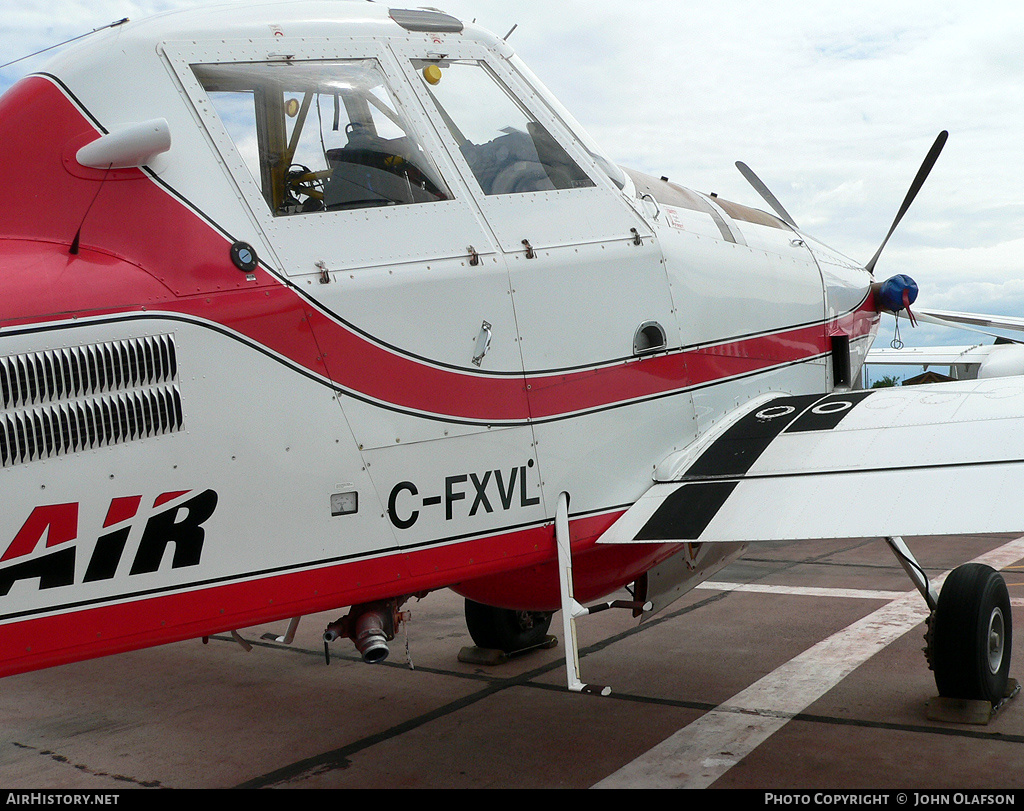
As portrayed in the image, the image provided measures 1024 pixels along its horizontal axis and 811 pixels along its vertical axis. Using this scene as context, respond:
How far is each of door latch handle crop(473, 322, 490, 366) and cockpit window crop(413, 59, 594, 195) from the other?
0.65m

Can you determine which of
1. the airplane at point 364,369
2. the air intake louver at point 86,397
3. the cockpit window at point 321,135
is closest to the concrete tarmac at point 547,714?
the airplane at point 364,369

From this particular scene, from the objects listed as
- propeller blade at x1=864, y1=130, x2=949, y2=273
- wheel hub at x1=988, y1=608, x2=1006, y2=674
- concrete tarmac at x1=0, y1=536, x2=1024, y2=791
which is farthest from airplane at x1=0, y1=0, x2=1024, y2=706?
propeller blade at x1=864, y1=130, x2=949, y2=273

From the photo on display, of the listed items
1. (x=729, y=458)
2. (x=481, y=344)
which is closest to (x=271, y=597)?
(x=481, y=344)

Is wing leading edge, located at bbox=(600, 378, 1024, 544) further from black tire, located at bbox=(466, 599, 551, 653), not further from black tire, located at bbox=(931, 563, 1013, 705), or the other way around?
black tire, located at bbox=(466, 599, 551, 653)

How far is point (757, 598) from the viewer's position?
8188 mm

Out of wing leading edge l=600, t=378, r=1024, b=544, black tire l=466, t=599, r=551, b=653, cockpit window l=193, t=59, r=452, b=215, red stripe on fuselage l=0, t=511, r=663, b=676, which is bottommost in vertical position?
black tire l=466, t=599, r=551, b=653

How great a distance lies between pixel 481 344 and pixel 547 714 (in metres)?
2.82

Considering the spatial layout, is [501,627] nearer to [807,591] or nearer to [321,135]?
[807,591]

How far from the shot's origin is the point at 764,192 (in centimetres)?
775

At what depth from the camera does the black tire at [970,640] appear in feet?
16.7

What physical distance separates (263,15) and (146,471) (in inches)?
74.2

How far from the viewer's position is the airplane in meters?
2.76

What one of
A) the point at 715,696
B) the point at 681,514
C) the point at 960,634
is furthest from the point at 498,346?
the point at 960,634

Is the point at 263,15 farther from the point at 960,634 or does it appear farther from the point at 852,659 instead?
the point at 852,659
